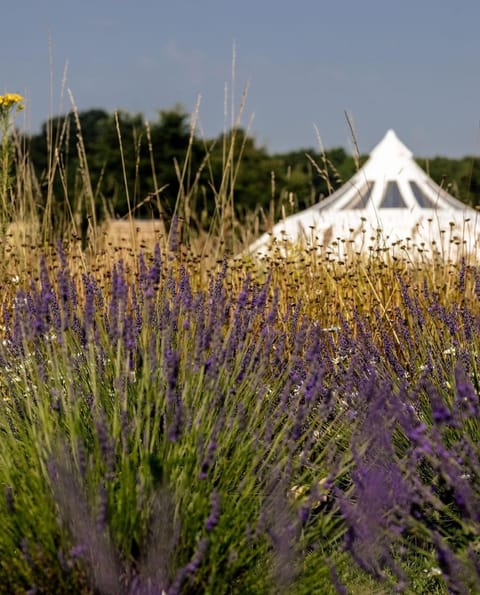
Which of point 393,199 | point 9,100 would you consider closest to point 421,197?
point 393,199

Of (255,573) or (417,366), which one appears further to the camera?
(417,366)

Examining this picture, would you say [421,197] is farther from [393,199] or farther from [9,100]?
[9,100]

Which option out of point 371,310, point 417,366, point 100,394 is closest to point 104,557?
point 100,394

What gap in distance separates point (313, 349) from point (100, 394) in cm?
81

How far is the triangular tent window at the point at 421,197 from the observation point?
13.7 metres

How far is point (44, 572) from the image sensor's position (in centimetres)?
202

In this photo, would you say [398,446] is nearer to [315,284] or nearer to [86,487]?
[86,487]

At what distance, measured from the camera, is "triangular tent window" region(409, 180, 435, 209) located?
539 inches

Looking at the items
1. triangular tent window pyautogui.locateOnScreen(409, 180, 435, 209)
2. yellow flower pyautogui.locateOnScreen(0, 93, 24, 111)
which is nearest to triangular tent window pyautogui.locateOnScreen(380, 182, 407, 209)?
triangular tent window pyautogui.locateOnScreen(409, 180, 435, 209)

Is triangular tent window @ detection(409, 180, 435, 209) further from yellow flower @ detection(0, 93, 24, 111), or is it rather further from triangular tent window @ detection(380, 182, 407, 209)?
yellow flower @ detection(0, 93, 24, 111)

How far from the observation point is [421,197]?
13.8 metres

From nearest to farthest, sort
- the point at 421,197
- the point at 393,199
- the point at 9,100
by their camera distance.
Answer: the point at 9,100
the point at 393,199
the point at 421,197

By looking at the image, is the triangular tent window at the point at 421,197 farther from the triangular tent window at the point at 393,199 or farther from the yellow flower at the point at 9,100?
the yellow flower at the point at 9,100

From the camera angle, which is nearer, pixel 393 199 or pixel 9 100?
pixel 9 100
